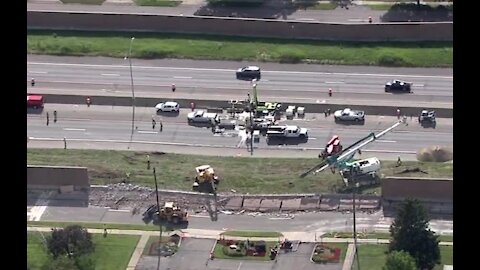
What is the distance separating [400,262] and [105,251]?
16.0 m

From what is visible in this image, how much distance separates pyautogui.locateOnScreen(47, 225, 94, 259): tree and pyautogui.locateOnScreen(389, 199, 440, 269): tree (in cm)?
1587

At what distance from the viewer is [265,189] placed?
67125 millimetres

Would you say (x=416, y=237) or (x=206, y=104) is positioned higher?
(x=206, y=104)

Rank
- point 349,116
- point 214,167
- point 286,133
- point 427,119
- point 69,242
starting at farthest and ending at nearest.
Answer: point 349,116
point 427,119
point 286,133
point 214,167
point 69,242

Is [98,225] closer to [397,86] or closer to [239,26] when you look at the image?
[397,86]

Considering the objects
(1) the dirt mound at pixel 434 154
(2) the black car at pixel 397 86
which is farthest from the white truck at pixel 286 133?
(2) the black car at pixel 397 86

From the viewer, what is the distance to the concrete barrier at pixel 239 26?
9075cm

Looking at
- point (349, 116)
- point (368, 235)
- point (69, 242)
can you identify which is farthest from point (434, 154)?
point (69, 242)

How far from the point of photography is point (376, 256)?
57.6m

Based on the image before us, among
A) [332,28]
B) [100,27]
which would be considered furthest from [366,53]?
[100,27]

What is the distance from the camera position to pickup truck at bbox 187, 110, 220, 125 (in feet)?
256

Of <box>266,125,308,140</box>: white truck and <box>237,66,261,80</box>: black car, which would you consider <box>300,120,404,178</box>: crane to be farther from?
<box>237,66,261,80</box>: black car

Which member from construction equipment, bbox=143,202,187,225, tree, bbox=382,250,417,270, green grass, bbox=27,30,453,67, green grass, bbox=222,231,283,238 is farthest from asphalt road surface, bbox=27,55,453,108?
tree, bbox=382,250,417,270

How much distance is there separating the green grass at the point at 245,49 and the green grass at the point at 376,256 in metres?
31.5
